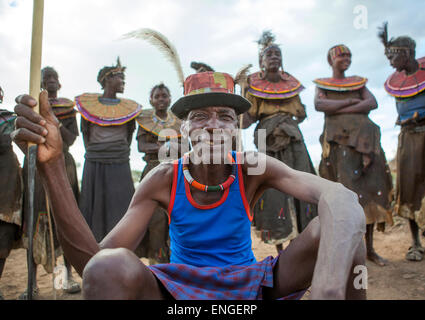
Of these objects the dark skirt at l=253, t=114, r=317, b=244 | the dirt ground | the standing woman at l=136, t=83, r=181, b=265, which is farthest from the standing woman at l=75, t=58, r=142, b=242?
the dark skirt at l=253, t=114, r=317, b=244

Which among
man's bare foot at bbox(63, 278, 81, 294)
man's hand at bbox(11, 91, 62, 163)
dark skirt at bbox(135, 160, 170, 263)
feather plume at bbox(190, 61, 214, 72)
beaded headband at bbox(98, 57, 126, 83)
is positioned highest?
beaded headband at bbox(98, 57, 126, 83)

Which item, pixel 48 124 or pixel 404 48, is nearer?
pixel 48 124

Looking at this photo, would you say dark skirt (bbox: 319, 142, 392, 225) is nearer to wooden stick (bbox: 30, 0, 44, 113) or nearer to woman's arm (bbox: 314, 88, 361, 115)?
woman's arm (bbox: 314, 88, 361, 115)

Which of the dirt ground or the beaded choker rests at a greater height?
the beaded choker

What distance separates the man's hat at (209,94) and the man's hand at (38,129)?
0.84 meters

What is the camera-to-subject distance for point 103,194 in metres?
4.42

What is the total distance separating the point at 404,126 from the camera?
15.1ft

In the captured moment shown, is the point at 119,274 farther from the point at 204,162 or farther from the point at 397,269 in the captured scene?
the point at 397,269

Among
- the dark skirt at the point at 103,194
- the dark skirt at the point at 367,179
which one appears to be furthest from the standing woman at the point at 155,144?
the dark skirt at the point at 367,179

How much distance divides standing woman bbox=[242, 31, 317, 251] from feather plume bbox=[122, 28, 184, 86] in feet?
7.27

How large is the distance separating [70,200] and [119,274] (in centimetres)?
50

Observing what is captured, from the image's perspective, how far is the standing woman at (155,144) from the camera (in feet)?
14.6

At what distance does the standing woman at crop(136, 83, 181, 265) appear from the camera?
14.6 feet
